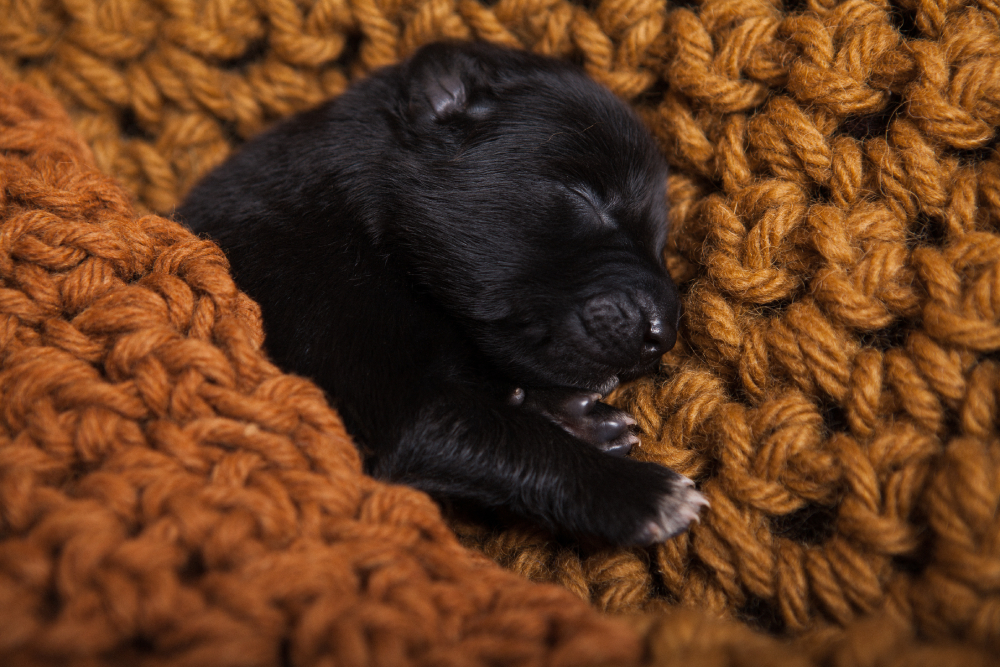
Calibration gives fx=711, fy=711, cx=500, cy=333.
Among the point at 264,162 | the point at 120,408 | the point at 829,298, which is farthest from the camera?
the point at 264,162

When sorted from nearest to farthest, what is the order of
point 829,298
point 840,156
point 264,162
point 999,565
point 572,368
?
point 999,565 < point 829,298 < point 840,156 < point 572,368 < point 264,162

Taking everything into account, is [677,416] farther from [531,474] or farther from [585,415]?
[531,474]

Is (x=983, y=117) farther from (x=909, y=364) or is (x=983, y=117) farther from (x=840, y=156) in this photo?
(x=909, y=364)

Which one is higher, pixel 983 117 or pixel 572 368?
pixel 983 117

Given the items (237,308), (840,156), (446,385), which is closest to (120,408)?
(237,308)

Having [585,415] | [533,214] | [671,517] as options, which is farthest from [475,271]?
[671,517]
